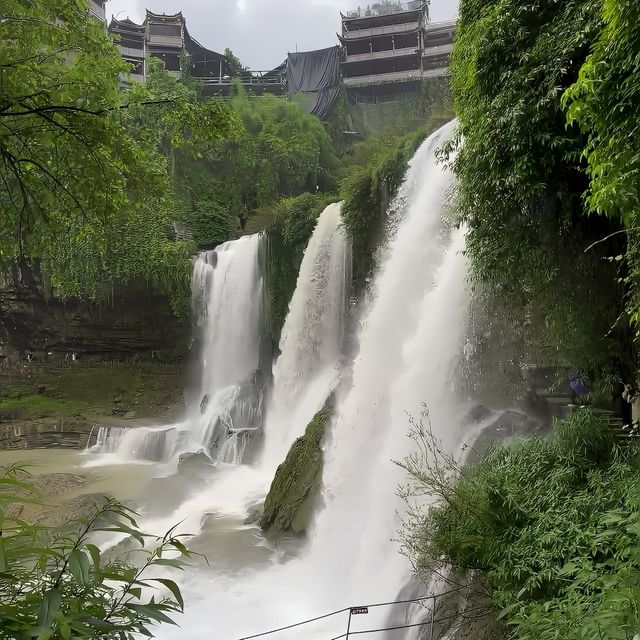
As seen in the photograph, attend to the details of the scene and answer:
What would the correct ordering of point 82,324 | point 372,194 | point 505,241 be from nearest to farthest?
1. point 505,241
2. point 372,194
3. point 82,324

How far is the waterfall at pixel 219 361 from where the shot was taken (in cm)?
1324

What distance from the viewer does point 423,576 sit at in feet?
15.6

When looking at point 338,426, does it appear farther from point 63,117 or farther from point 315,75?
point 315,75

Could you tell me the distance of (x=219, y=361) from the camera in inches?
635

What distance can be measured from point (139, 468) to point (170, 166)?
11.3 m

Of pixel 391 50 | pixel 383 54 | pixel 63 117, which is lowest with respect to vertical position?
pixel 63 117

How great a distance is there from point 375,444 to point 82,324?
13.4m

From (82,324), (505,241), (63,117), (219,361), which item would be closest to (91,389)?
(82,324)

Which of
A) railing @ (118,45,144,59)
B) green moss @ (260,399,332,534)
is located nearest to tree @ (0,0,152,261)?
green moss @ (260,399,332,534)

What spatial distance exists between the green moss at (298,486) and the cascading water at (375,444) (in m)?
0.21

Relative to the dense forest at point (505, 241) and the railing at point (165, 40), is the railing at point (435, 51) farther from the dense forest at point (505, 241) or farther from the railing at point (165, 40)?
the dense forest at point (505, 241)

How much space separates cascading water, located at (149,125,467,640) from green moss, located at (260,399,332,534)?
208 millimetres

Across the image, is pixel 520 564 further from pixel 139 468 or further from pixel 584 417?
pixel 139 468

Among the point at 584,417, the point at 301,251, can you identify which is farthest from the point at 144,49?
the point at 584,417
